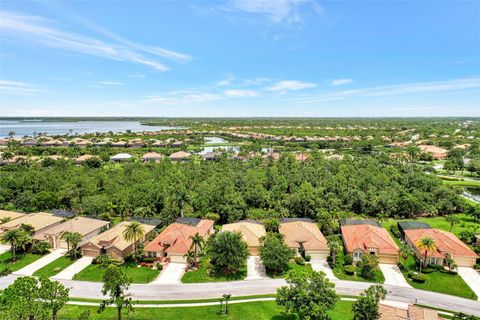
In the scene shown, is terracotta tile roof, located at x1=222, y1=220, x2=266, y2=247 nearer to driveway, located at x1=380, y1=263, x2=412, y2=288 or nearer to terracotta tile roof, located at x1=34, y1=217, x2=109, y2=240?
driveway, located at x1=380, y1=263, x2=412, y2=288

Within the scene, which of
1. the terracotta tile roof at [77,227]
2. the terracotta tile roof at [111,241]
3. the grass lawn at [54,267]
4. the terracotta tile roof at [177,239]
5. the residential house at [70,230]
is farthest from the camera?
the terracotta tile roof at [77,227]

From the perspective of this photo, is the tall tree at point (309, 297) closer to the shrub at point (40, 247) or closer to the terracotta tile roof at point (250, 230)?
the terracotta tile roof at point (250, 230)

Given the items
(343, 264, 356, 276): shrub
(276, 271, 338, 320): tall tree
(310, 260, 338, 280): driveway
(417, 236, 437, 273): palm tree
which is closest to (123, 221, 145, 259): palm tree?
(276, 271, 338, 320): tall tree

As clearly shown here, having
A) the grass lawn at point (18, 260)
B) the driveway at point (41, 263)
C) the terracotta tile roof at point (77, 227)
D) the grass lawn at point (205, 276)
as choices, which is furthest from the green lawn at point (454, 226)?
the grass lawn at point (18, 260)

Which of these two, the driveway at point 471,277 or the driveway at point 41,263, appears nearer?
the driveway at point 471,277

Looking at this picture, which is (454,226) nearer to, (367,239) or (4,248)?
(367,239)

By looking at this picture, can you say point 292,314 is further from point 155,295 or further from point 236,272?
point 155,295
